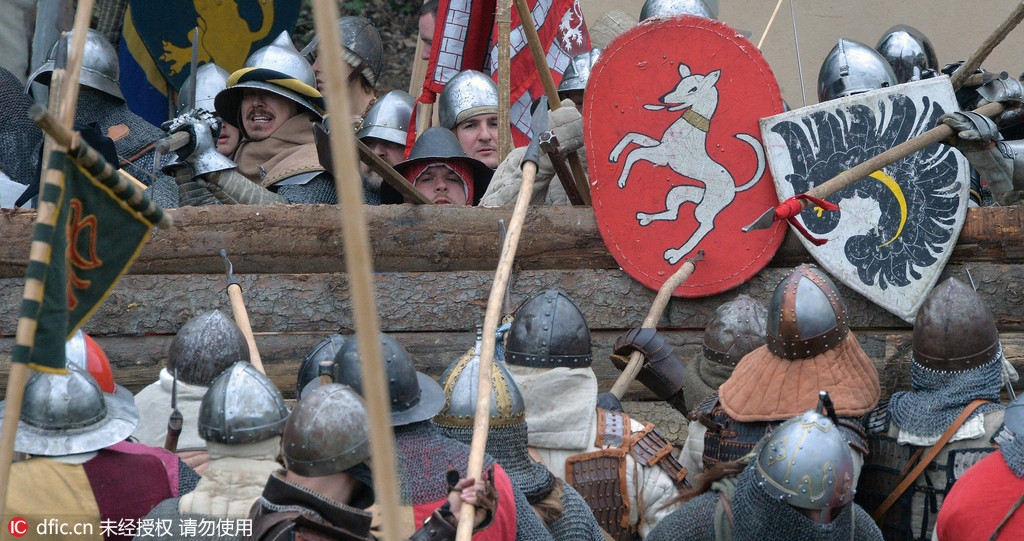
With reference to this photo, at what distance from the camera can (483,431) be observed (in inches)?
107

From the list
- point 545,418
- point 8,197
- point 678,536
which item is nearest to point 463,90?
point 8,197

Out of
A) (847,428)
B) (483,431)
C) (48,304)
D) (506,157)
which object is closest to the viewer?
(48,304)

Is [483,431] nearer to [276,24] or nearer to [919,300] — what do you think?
[919,300]

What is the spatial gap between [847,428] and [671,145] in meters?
1.70

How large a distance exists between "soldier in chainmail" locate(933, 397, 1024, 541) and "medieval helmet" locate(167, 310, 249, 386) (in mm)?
2164

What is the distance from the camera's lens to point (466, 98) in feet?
20.4

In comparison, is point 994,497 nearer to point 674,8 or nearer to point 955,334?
point 955,334

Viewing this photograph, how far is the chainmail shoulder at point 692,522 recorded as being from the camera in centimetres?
301

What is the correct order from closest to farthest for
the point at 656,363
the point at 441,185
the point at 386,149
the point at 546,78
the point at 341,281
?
the point at 656,363
the point at 546,78
the point at 341,281
the point at 441,185
the point at 386,149

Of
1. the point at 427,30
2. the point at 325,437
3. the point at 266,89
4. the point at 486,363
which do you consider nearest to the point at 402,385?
the point at 486,363

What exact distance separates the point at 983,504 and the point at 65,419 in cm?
227

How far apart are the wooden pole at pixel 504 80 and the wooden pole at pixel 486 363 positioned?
199 cm

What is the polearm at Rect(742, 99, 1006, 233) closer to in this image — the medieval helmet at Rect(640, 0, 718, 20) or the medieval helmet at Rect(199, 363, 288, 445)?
the medieval helmet at Rect(199, 363, 288, 445)

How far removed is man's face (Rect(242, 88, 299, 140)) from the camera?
6168 millimetres
